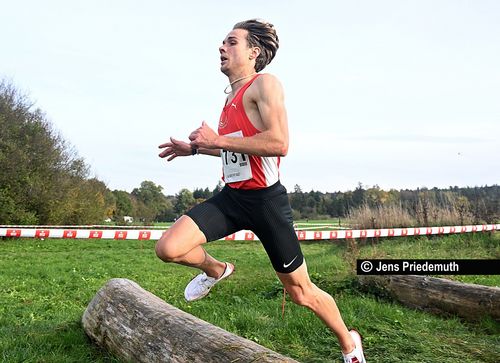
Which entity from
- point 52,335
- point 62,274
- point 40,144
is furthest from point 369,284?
point 40,144

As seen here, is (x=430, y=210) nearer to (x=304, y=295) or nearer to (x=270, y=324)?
(x=270, y=324)

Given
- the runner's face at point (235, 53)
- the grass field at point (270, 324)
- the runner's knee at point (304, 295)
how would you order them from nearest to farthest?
the runner's knee at point (304, 295), the runner's face at point (235, 53), the grass field at point (270, 324)

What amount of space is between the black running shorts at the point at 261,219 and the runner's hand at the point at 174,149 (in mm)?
455

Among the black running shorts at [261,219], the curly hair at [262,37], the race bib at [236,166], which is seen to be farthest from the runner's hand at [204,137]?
the curly hair at [262,37]

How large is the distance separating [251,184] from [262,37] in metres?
1.09

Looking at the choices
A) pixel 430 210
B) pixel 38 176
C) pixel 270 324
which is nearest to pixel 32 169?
pixel 38 176

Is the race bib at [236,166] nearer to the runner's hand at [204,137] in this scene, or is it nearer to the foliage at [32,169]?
the runner's hand at [204,137]

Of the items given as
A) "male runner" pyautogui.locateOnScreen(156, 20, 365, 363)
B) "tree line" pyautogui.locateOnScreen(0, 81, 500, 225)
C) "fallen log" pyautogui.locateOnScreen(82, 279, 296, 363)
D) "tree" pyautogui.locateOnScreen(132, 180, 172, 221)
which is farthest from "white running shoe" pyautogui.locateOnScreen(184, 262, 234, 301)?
"tree" pyautogui.locateOnScreen(132, 180, 172, 221)

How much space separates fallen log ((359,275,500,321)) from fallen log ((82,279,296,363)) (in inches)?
144

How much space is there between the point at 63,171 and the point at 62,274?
1944cm

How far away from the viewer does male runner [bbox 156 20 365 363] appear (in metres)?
3.06

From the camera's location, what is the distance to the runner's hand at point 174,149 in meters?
3.52

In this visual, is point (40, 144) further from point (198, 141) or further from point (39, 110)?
point (198, 141)

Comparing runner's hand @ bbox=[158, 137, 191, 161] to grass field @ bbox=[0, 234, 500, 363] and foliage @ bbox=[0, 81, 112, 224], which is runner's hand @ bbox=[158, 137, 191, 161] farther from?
foliage @ bbox=[0, 81, 112, 224]
